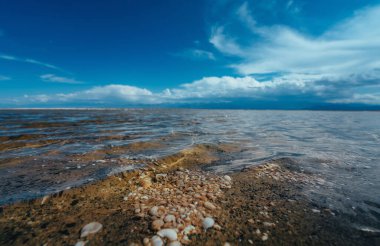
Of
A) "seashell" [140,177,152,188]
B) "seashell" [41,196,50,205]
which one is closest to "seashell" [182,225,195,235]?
"seashell" [140,177,152,188]

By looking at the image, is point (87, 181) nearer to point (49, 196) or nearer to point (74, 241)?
point (49, 196)

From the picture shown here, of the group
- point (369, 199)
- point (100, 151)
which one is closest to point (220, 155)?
point (369, 199)

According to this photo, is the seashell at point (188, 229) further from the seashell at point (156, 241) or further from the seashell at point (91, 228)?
the seashell at point (91, 228)

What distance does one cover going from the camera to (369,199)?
3764 millimetres

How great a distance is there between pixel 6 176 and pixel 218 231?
5.55 meters

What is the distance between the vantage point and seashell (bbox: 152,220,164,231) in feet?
8.97

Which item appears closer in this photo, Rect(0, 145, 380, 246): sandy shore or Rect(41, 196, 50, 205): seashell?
Rect(0, 145, 380, 246): sandy shore

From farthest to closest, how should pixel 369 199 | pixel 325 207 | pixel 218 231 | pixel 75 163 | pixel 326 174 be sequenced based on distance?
pixel 75 163 < pixel 326 174 < pixel 369 199 < pixel 325 207 < pixel 218 231

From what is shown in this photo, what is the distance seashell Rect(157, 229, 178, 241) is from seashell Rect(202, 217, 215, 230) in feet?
1.63

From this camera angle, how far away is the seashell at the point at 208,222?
113 inches

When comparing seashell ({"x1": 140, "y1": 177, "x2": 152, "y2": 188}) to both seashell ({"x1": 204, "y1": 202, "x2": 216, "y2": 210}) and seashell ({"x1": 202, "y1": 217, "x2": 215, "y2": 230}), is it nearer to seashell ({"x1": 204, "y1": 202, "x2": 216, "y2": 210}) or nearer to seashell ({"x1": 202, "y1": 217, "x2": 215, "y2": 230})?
seashell ({"x1": 204, "y1": 202, "x2": 216, "y2": 210})

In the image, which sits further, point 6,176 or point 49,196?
point 6,176

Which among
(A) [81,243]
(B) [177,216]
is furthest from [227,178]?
(A) [81,243]

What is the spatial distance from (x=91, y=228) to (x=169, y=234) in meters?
1.17
